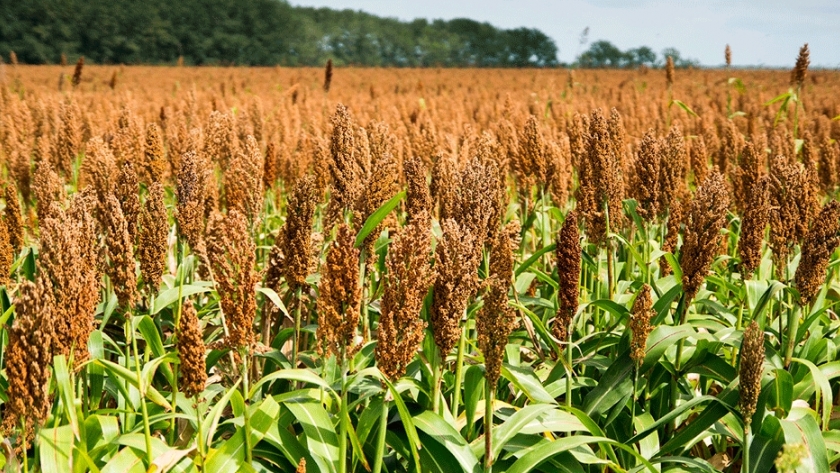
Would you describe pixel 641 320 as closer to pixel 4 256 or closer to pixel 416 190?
pixel 416 190

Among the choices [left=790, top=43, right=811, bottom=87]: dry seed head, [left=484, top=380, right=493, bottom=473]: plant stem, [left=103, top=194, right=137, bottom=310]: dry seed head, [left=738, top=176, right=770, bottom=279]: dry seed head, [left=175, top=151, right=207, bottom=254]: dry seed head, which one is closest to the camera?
[left=484, top=380, right=493, bottom=473]: plant stem

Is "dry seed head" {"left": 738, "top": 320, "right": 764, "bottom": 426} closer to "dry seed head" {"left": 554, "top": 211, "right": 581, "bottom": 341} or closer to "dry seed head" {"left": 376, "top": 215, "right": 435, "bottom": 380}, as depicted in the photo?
"dry seed head" {"left": 554, "top": 211, "right": 581, "bottom": 341}

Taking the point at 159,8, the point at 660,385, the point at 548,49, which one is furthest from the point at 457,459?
the point at 548,49

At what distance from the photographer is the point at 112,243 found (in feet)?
7.49

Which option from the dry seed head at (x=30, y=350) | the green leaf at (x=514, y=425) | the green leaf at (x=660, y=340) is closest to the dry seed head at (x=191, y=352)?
the dry seed head at (x=30, y=350)

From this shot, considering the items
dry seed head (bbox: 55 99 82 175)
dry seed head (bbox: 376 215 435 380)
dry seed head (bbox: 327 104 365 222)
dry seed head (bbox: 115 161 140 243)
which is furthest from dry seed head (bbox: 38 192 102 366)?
dry seed head (bbox: 55 99 82 175)

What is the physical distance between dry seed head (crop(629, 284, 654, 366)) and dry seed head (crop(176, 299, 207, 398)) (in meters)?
1.49

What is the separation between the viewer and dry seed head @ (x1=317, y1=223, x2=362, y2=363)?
6.51 feet

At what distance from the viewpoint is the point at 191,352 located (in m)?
1.96

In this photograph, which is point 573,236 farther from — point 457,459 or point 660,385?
point 660,385

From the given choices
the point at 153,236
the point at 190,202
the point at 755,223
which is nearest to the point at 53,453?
the point at 153,236

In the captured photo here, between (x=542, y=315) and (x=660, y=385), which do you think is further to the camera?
(x=542, y=315)

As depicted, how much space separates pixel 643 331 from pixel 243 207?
201 centimetres

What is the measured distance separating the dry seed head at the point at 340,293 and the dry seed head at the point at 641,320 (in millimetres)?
1031
